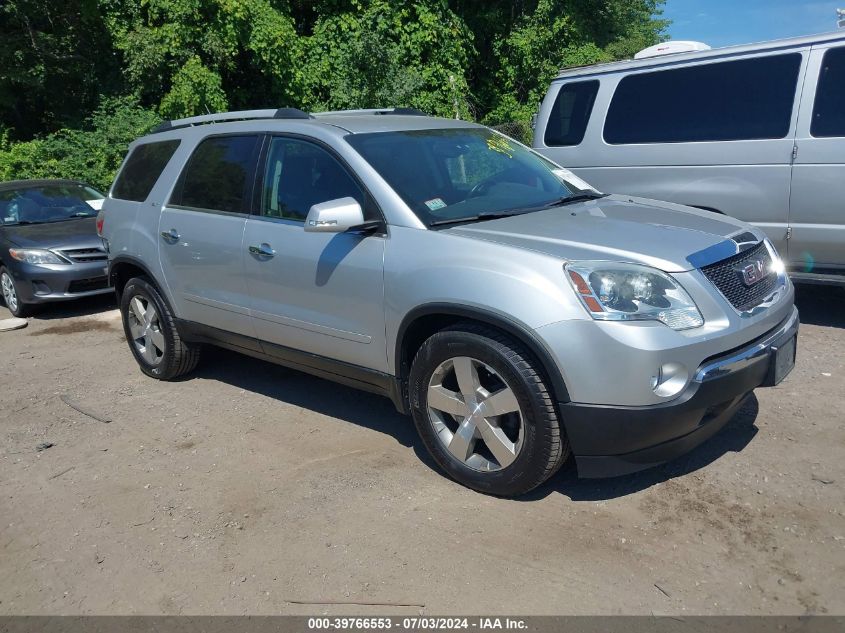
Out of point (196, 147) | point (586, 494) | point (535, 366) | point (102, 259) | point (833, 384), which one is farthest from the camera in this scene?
point (102, 259)

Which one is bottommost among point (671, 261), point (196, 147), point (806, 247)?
point (806, 247)

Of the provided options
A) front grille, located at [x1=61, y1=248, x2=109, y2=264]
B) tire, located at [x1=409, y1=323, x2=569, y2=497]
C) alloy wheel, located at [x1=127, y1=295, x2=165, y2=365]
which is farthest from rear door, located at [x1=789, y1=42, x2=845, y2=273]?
front grille, located at [x1=61, y1=248, x2=109, y2=264]

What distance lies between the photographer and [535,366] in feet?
11.1

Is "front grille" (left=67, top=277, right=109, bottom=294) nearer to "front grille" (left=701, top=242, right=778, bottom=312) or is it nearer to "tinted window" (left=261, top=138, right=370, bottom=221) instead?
"tinted window" (left=261, top=138, right=370, bottom=221)

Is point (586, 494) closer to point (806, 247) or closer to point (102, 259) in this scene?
point (806, 247)

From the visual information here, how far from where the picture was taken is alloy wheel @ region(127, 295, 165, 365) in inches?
225

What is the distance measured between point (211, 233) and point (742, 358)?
10.4 feet

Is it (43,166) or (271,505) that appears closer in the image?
(271,505)

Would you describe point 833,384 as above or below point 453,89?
below

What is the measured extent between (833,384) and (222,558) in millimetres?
3779

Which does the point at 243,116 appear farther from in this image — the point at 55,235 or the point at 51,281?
the point at 55,235

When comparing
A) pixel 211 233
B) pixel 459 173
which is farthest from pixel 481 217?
pixel 211 233

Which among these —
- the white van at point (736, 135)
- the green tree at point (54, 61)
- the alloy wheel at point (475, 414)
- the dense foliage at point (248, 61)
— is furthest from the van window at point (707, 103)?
the green tree at point (54, 61)

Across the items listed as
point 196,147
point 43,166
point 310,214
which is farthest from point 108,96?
point 310,214
